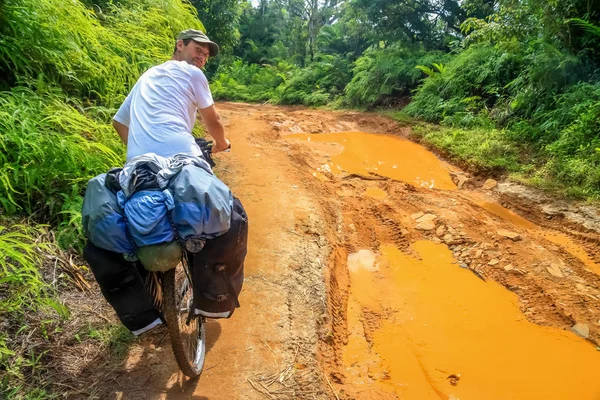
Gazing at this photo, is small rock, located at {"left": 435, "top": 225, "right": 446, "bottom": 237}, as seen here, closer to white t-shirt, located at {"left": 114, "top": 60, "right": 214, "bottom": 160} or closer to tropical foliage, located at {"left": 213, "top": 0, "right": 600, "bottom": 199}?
tropical foliage, located at {"left": 213, "top": 0, "right": 600, "bottom": 199}

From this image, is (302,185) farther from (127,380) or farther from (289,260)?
(127,380)

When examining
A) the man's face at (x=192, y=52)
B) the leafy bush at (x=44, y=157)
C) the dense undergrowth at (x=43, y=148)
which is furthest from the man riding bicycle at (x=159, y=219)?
the leafy bush at (x=44, y=157)

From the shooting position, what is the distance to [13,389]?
183 centimetres

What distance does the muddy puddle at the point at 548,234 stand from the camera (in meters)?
3.97

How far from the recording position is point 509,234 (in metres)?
4.32

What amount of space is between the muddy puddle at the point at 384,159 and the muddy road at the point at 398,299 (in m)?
0.31

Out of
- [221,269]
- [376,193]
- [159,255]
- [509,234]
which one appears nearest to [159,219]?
[159,255]

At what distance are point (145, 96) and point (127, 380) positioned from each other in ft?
5.31

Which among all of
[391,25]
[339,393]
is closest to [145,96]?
[339,393]

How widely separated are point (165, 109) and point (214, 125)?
43cm

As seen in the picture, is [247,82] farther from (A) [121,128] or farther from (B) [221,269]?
(B) [221,269]

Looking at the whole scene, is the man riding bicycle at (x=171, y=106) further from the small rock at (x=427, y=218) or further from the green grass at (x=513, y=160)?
the green grass at (x=513, y=160)

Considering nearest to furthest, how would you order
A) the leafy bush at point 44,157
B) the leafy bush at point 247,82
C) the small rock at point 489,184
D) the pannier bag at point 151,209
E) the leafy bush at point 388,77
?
the pannier bag at point 151,209 < the leafy bush at point 44,157 < the small rock at point 489,184 < the leafy bush at point 388,77 < the leafy bush at point 247,82

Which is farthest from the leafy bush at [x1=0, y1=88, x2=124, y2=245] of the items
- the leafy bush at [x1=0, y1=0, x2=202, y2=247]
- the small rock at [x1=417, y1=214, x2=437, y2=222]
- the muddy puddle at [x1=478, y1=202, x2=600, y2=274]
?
the muddy puddle at [x1=478, y1=202, x2=600, y2=274]
